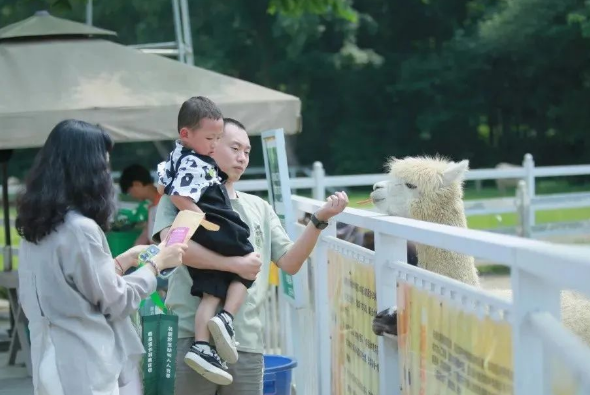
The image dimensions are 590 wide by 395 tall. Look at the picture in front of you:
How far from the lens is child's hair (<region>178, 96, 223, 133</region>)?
4320 millimetres

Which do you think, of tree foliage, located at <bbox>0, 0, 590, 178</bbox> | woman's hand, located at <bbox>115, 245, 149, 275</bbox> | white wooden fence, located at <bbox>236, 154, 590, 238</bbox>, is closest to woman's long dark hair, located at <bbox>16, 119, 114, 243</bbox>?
woman's hand, located at <bbox>115, 245, 149, 275</bbox>

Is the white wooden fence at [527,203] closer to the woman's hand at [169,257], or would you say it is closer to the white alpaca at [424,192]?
the white alpaca at [424,192]

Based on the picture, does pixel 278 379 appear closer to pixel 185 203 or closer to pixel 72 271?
pixel 185 203

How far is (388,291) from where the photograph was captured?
4.29m

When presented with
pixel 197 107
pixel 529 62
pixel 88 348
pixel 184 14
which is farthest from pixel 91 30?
pixel 529 62

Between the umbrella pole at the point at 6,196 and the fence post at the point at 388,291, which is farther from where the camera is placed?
the umbrella pole at the point at 6,196

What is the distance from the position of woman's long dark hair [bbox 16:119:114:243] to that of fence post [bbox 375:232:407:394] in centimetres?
113

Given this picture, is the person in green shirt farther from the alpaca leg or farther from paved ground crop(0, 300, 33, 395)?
paved ground crop(0, 300, 33, 395)

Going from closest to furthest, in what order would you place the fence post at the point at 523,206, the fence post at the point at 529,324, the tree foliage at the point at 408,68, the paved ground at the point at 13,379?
the fence post at the point at 529,324 → the paved ground at the point at 13,379 → the fence post at the point at 523,206 → the tree foliage at the point at 408,68

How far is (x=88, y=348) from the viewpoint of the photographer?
3.64 meters

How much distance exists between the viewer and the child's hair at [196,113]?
14.2 feet

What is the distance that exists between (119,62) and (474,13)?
4284 centimetres

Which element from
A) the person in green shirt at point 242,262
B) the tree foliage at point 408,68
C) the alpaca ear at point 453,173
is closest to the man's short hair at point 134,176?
the alpaca ear at point 453,173

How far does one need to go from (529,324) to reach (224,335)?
167cm
